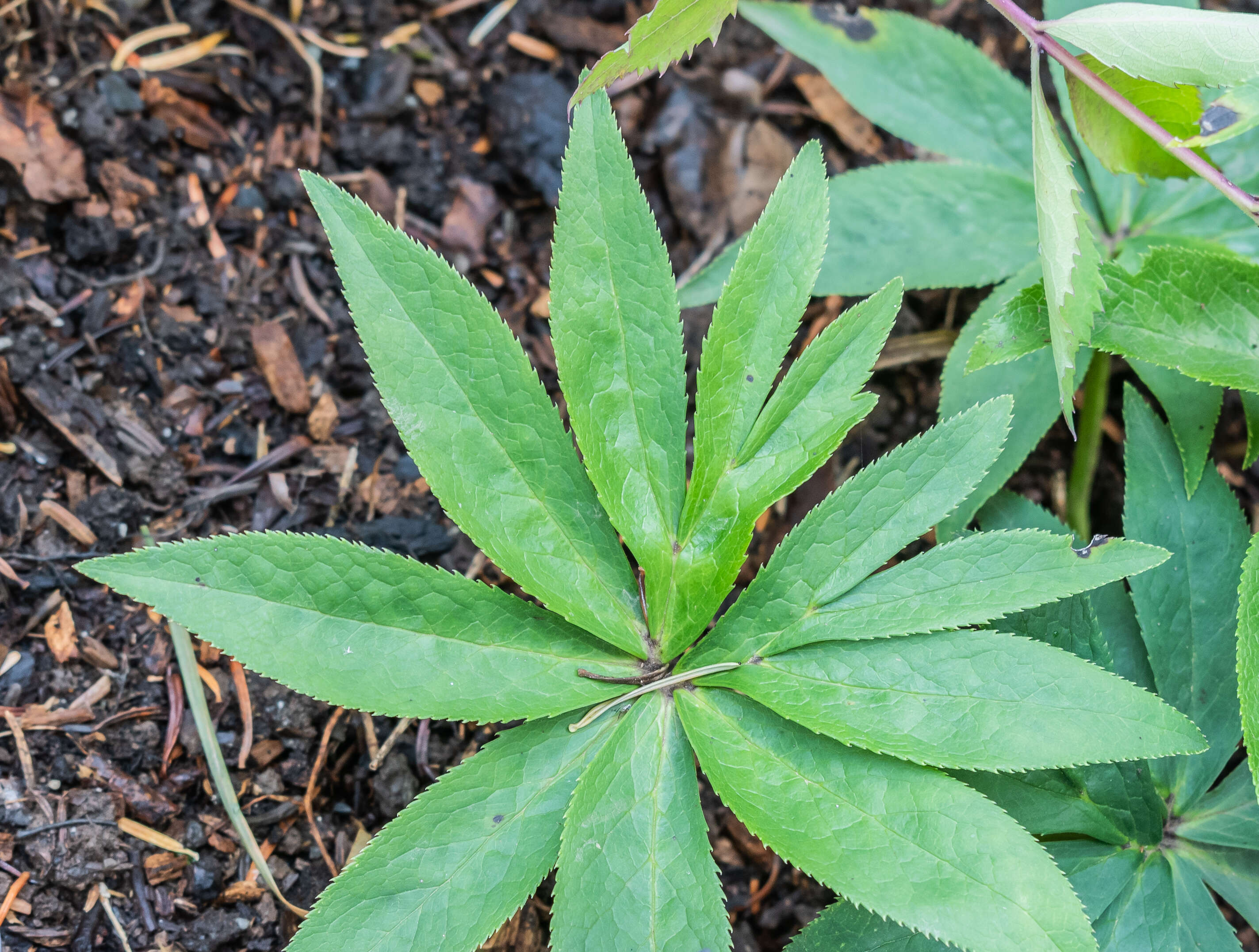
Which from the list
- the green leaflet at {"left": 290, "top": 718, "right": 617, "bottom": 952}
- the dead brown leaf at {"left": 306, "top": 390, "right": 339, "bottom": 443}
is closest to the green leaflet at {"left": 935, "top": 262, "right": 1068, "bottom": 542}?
the green leaflet at {"left": 290, "top": 718, "right": 617, "bottom": 952}

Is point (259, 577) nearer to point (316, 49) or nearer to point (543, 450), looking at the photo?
point (543, 450)

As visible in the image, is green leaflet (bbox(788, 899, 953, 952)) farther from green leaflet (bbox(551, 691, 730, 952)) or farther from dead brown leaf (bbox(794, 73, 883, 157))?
dead brown leaf (bbox(794, 73, 883, 157))

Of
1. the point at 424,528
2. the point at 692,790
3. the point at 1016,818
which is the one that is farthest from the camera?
the point at 424,528

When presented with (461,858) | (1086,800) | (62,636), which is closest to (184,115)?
(62,636)

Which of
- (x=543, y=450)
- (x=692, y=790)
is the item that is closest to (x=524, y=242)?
(x=543, y=450)

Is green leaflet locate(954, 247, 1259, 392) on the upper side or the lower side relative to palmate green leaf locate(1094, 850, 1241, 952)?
upper

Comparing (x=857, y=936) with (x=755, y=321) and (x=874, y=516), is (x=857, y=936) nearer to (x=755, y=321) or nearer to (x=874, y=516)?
(x=874, y=516)
